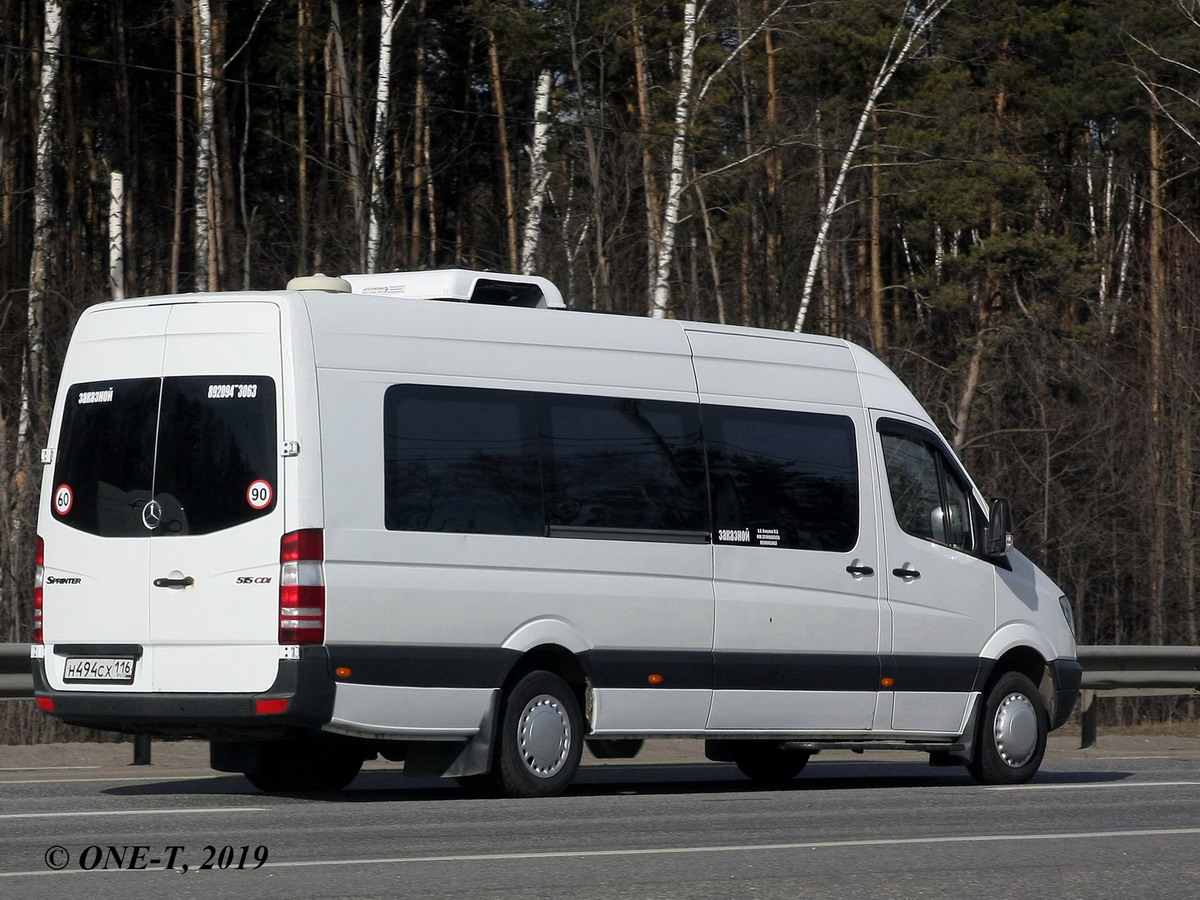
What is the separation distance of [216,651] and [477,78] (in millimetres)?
27947

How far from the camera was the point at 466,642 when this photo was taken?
9.98 metres

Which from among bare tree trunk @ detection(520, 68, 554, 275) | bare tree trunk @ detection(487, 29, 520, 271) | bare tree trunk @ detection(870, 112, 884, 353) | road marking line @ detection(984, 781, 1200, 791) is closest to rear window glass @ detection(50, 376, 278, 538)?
road marking line @ detection(984, 781, 1200, 791)

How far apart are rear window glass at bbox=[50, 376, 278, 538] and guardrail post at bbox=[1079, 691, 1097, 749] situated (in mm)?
8907

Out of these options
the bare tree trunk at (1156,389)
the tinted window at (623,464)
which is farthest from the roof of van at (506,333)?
the bare tree trunk at (1156,389)

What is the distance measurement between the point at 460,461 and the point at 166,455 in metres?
1.47

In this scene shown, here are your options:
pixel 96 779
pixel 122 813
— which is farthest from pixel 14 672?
pixel 122 813

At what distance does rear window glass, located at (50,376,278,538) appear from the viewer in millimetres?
9578

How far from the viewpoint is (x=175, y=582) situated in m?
9.63

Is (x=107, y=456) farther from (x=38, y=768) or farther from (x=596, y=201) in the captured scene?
(x=596, y=201)

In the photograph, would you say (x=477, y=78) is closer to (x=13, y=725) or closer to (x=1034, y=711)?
(x=13, y=725)

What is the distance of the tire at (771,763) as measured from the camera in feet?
41.5

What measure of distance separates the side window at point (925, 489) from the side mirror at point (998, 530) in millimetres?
115

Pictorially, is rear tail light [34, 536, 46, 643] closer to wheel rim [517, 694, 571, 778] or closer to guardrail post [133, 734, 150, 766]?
wheel rim [517, 694, 571, 778]

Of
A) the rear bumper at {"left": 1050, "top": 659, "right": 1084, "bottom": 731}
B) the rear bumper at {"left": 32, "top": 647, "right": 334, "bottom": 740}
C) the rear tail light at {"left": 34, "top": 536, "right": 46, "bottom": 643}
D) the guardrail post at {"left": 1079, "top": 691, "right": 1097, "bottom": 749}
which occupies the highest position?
the rear tail light at {"left": 34, "top": 536, "right": 46, "bottom": 643}
